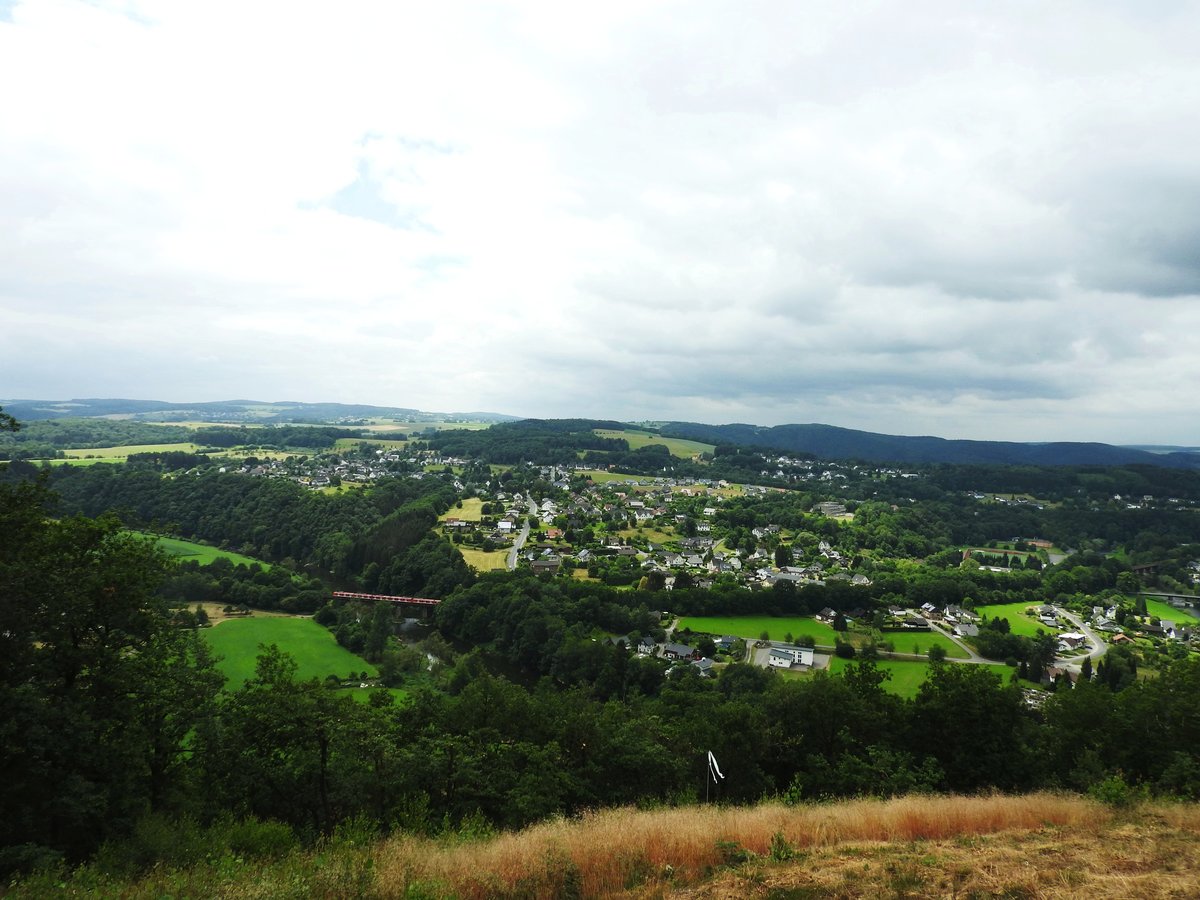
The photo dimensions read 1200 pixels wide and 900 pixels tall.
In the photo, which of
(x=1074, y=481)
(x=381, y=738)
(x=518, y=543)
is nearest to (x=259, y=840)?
(x=381, y=738)

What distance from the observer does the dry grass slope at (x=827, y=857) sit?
19.2 feet

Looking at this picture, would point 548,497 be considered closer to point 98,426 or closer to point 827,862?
point 827,862

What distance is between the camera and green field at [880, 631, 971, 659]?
1460 inches

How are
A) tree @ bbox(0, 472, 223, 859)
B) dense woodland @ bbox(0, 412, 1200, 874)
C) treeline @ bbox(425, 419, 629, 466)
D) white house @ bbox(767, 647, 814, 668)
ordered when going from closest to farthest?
tree @ bbox(0, 472, 223, 859) < dense woodland @ bbox(0, 412, 1200, 874) < white house @ bbox(767, 647, 814, 668) < treeline @ bbox(425, 419, 629, 466)

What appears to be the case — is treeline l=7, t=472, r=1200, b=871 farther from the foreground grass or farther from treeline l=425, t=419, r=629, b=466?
treeline l=425, t=419, r=629, b=466

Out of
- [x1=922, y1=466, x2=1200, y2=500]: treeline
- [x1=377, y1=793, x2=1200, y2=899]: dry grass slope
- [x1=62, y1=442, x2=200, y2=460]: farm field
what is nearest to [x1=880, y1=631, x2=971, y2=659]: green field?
[x1=377, y1=793, x2=1200, y2=899]: dry grass slope

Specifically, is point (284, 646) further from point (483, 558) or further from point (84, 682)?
point (84, 682)

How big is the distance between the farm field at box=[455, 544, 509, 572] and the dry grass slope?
4298 centimetres

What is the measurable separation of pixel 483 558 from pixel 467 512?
73.0 ft

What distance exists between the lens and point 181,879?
19.6 ft

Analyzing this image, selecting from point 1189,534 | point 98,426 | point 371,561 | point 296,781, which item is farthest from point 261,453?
point 1189,534

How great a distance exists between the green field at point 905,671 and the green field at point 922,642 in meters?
2.18

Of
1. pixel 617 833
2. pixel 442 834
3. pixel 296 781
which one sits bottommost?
pixel 296 781

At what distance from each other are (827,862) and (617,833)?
2715 mm
